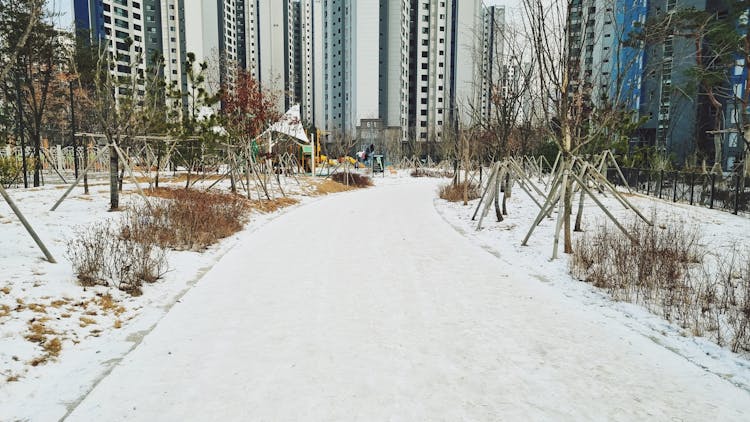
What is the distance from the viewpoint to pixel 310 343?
4.40m

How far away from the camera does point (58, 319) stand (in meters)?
4.77

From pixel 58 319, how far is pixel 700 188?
22.4 meters

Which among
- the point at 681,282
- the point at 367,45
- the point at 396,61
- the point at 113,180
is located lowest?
the point at 681,282

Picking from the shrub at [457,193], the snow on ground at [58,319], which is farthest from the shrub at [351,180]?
the snow on ground at [58,319]

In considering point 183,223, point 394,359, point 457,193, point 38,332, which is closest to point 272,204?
point 183,223

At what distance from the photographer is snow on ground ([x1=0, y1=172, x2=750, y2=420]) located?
332 centimetres

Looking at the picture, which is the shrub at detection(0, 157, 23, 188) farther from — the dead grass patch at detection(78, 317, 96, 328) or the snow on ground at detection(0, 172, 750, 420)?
the dead grass patch at detection(78, 317, 96, 328)

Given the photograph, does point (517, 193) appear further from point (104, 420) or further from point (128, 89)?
point (104, 420)

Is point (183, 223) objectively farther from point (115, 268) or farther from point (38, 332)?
point (38, 332)

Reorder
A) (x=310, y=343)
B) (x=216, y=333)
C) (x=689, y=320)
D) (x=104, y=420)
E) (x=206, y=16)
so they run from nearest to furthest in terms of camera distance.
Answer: (x=104, y=420) → (x=310, y=343) → (x=216, y=333) → (x=689, y=320) → (x=206, y=16)

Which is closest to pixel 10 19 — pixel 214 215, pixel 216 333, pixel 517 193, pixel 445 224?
pixel 214 215

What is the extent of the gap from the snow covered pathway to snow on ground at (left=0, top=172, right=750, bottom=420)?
0.02 m

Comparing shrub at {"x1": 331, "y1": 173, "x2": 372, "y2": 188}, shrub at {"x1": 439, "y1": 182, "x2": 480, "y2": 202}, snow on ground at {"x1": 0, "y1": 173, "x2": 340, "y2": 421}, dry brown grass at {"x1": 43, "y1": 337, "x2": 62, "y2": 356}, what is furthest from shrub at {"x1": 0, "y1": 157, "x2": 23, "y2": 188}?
shrub at {"x1": 331, "y1": 173, "x2": 372, "y2": 188}

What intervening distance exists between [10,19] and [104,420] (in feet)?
63.4
